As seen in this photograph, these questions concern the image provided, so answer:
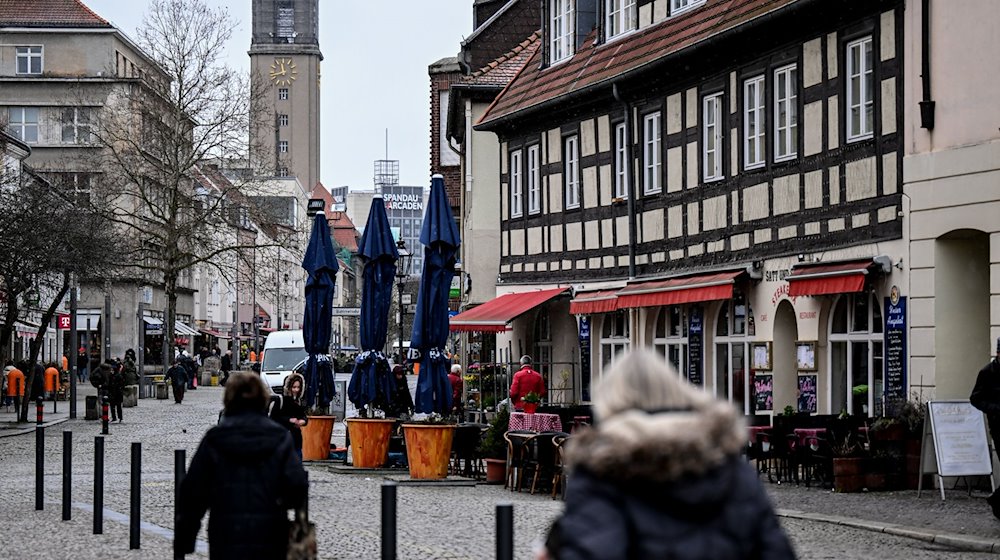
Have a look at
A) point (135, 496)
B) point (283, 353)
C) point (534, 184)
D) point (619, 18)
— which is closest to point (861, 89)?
point (619, 18)

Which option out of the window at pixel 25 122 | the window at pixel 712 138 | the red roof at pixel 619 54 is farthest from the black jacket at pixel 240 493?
the window at pixel 25 122

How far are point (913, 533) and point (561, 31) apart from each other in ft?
70.5

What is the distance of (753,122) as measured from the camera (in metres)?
25.6

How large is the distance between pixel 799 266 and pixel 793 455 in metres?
3.86

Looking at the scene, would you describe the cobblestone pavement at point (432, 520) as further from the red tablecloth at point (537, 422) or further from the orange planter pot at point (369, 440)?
the red tablecloth at point (537, 422)

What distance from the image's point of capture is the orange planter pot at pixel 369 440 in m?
23.0

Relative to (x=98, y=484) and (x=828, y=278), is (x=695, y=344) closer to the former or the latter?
(x=828, y=278)

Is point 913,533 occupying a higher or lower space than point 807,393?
lower

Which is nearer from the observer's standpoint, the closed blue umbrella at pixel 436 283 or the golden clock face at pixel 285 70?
the closed blue umbrella at pixel 436 283

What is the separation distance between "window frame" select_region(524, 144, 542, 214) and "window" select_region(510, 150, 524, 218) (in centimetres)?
40

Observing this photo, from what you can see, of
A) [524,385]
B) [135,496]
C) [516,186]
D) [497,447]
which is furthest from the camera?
[516,186]

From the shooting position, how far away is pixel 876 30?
2153cm

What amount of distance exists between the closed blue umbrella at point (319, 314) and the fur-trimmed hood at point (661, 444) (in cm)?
2184

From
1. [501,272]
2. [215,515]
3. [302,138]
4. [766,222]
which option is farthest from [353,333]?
[215,515]
